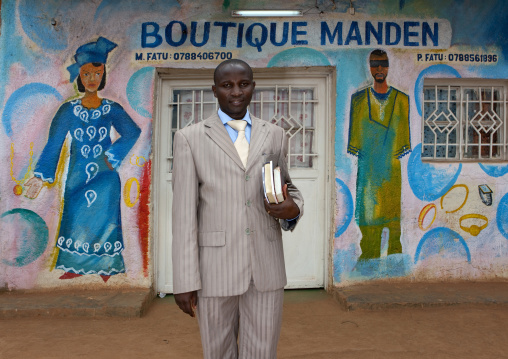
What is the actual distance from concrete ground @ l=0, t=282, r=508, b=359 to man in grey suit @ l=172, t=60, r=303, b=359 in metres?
1.38

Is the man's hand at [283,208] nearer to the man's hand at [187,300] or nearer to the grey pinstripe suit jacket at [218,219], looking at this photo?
the grey pinstripe suit jacket at [218,219]

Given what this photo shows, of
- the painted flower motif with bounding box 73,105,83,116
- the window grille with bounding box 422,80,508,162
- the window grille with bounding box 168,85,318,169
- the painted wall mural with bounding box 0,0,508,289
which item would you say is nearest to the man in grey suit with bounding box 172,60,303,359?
the painted wall mural with bounding box 0,0,508,289

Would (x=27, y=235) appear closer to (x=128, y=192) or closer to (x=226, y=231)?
(x=128, y=192)

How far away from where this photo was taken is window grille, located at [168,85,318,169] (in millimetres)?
4867

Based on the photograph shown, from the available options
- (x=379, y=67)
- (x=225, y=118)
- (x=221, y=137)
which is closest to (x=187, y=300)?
(x=221, y=137)

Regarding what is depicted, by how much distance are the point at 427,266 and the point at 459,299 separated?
0.53m

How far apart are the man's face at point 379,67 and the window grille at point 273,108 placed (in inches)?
25.2

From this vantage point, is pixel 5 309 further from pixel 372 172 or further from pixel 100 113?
pixel 372 172

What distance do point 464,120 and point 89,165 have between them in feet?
12.9

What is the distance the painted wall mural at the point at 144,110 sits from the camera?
182 inches

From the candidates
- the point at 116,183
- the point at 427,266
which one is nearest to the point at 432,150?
the point at 427,266

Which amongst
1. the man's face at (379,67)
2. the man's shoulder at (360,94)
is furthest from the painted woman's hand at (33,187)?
the man's face at (379,67)

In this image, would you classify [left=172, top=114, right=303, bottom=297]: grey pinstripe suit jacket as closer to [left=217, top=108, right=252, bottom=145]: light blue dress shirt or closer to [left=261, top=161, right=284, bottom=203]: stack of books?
[left=217, top=108, right=252, bottom=145]: light blue dress shirt

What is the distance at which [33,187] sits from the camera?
4.62 metres
